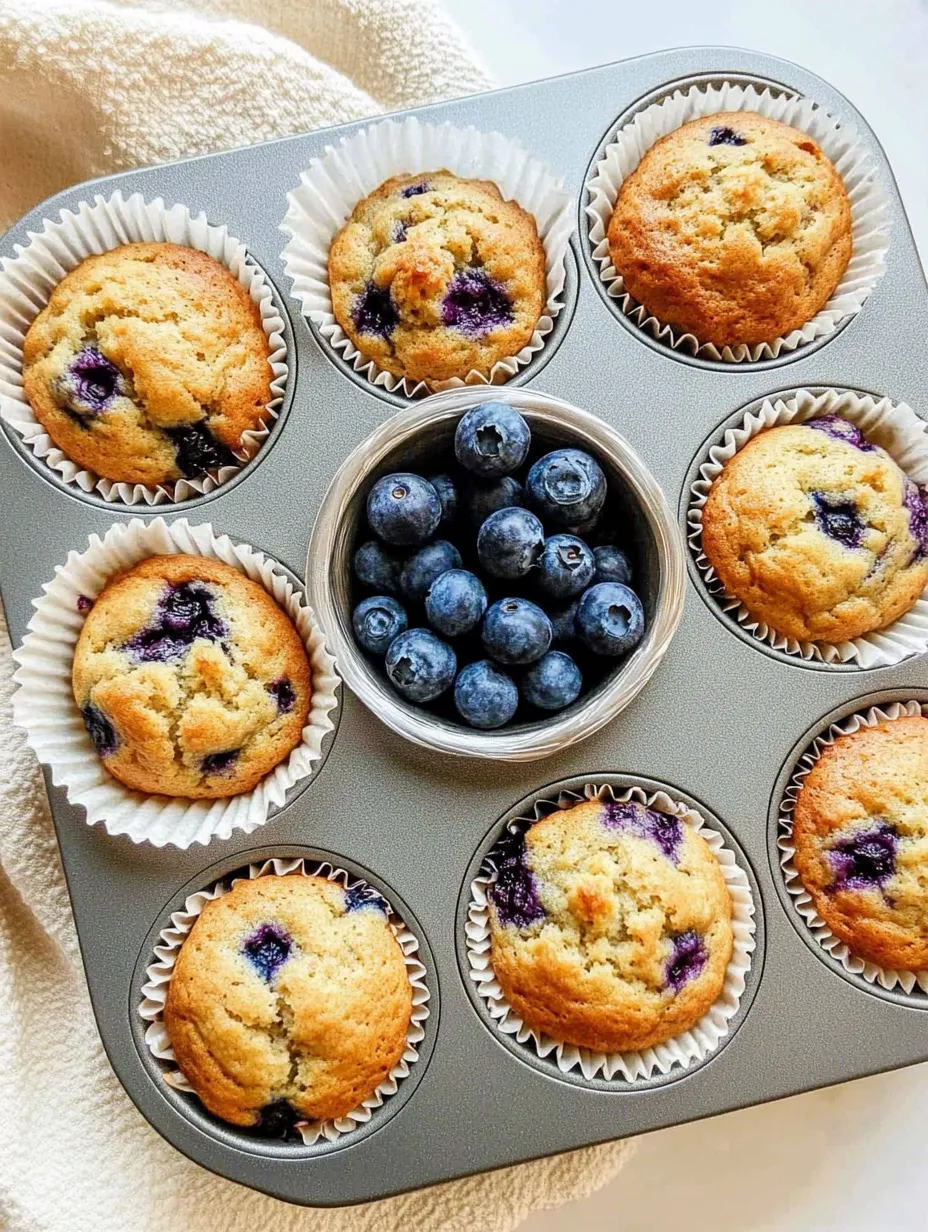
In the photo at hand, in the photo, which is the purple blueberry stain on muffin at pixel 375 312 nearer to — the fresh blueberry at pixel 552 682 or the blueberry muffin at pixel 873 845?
the fresh blueberry at pixel 552 682

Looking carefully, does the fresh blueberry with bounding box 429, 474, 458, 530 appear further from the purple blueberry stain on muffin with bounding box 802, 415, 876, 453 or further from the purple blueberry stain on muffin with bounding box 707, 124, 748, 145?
the purple blueberry stain on muffin with bounding box 707, 124, 748, 145

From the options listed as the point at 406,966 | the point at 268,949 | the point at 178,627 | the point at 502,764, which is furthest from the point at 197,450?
the point at 406,966

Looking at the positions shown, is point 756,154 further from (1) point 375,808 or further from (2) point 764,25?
(1) point 375,808

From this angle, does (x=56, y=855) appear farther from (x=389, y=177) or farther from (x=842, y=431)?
(x=842, y=431)

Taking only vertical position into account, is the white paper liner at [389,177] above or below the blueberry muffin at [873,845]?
above

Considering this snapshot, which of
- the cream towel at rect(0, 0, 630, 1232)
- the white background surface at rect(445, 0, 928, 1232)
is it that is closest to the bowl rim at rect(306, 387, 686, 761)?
the cream towel at rect(0, 0, 630, 1232)

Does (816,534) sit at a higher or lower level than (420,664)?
higher

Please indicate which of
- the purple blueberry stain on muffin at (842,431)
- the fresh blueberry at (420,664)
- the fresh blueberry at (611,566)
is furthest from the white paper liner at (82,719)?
the purple blueberry stain on muffin at (842,431)
